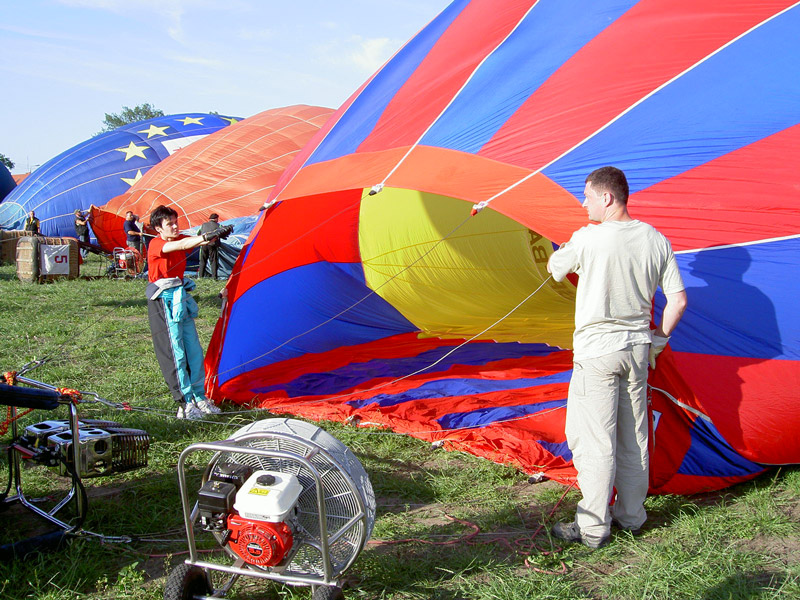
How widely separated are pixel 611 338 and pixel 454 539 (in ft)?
3.17

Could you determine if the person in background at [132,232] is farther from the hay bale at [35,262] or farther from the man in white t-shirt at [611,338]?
the man in white t-shirt at [611,338]

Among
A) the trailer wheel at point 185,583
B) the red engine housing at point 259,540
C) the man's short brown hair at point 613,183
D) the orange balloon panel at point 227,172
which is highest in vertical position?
the orange balloon panel at point 227,172

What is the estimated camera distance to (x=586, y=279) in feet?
8.52

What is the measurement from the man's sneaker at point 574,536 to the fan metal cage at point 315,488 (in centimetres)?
82

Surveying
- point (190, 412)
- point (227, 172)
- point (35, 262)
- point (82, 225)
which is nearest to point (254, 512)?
point (190, 412)

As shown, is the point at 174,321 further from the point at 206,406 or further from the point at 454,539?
the point at 454,539

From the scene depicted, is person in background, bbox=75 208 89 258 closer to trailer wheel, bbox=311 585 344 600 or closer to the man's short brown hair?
the man's short brown hair

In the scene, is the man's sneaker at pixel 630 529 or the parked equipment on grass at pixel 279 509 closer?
the parked equipment on grass at pixel 279 509

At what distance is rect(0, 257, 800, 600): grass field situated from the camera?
237 cm

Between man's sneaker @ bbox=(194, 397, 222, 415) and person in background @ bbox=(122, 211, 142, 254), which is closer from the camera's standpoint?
man's sneaker @ bbox=(194, 397, 222, 415)

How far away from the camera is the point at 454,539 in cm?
274

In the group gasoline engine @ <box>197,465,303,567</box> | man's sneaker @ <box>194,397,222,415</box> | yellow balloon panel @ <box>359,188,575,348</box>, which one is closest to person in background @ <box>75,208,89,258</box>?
yellow balloon panel @ <box>359,188,575,348</box>

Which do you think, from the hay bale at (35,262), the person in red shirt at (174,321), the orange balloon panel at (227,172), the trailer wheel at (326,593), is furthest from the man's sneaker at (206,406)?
the hay bale at (35,262)

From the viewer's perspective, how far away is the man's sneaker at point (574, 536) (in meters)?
2.60
